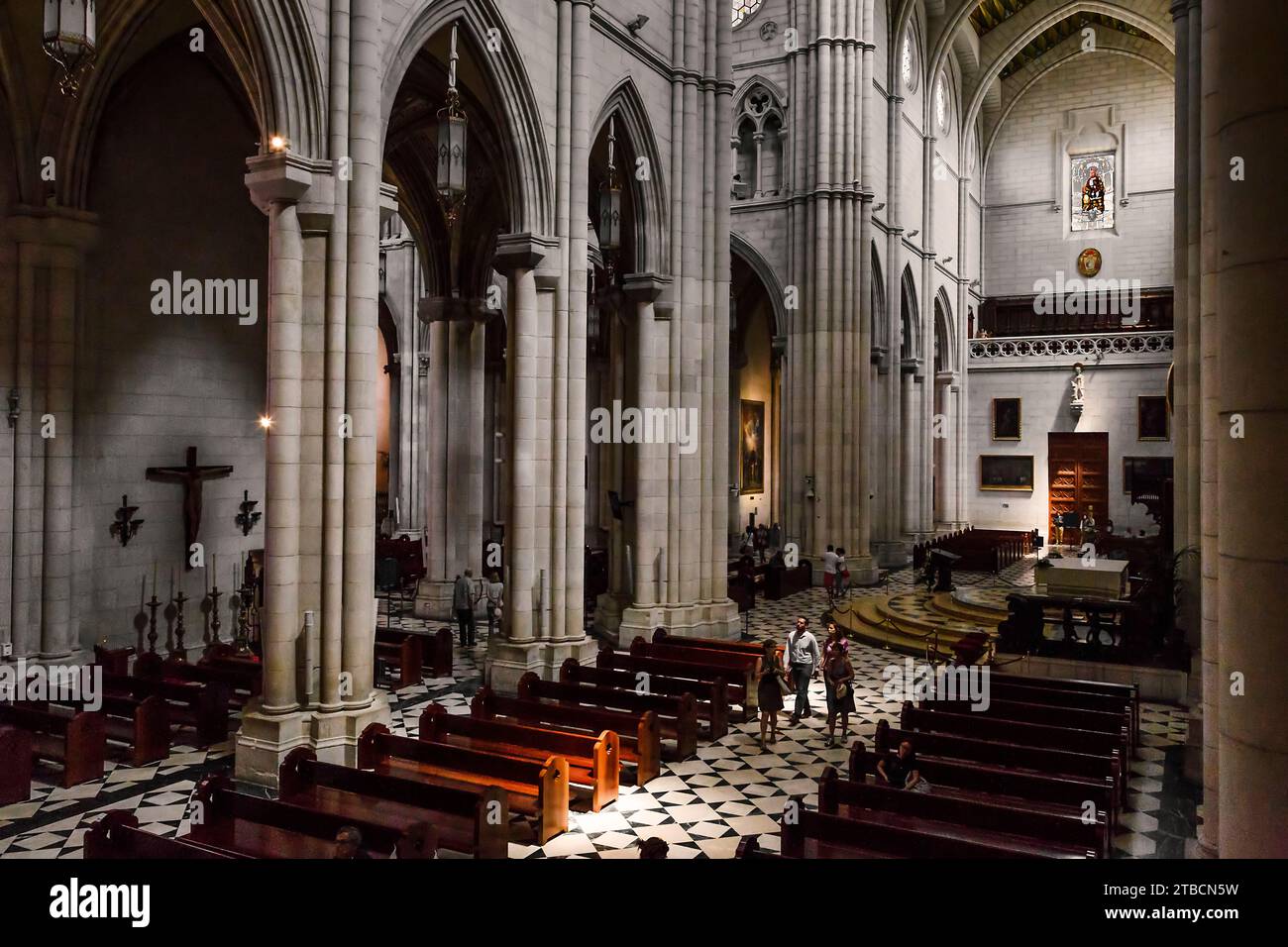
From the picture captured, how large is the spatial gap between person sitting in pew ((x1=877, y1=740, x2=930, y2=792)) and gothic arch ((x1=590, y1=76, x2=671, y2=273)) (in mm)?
10390

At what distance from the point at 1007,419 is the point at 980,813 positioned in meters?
33.8

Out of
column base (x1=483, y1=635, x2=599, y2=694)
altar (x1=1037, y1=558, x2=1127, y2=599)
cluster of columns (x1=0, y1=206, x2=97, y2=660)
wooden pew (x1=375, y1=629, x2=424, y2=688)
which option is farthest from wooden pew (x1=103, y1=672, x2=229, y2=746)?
altar (x1=1037, y1=558, x2=1127, y2=599)

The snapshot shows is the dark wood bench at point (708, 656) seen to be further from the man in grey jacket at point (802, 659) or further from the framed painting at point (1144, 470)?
the framed painting at point (1144, 470)

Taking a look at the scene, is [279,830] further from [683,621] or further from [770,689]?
[683,621]

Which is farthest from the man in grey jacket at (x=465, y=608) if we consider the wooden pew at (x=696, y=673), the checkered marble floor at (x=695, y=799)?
the wooden pew at (x=696, y=673)

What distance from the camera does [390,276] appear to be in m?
28.4

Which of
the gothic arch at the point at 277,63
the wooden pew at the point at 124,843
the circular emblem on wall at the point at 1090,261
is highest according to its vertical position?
the circular emblem on wall at the point at 1090,261

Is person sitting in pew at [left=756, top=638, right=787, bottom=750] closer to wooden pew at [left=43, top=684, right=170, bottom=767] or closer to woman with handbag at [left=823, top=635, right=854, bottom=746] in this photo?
woman with handbag at [left=823, top=635, right=854, bottom=746]

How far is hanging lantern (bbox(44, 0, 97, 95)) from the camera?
22.1 feet

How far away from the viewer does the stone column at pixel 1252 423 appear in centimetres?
380

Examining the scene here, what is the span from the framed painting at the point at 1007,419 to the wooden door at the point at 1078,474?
135 centimetres

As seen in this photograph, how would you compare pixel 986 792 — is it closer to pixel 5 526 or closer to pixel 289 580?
pixel 289 580

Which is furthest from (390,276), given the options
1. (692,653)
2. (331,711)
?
(331,711)

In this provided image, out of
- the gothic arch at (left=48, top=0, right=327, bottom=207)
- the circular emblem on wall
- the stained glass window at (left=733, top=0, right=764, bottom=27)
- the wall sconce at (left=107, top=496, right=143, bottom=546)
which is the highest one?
the stained glass window at (left=733, top=0, right=764, bottom=27)
